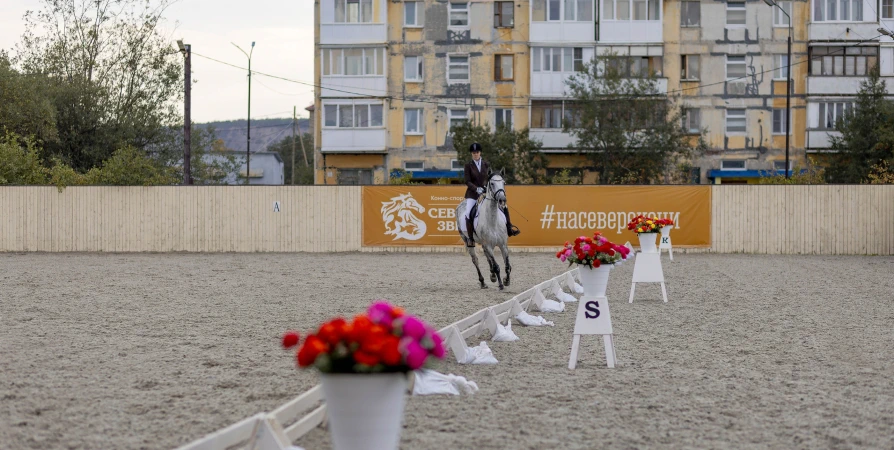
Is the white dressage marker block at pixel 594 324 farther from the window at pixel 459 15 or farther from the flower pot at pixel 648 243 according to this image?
the window at pixel 459 15

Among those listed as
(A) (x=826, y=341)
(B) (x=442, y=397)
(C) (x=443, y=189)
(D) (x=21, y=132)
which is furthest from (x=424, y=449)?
(D) (x=21, y=132)

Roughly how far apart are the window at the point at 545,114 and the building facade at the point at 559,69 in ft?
0.19

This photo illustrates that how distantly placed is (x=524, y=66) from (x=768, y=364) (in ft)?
157

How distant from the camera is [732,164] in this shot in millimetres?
57625

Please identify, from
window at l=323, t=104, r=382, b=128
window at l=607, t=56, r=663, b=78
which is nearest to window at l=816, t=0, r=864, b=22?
window at l=607, t=56, r=663, b=78

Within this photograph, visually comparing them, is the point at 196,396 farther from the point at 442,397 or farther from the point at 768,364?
the point at 768,364

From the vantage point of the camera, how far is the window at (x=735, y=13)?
5709 cm

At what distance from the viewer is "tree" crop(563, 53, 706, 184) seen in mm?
53156

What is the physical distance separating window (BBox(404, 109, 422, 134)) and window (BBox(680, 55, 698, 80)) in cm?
1418

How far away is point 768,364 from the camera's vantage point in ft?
35.3

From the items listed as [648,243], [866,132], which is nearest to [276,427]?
[648,243]

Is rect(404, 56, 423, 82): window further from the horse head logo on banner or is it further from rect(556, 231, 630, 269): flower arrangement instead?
rect(556, 231, 630, 269): flower arrangement

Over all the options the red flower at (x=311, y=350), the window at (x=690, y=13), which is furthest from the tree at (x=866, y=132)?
the red flower at (x=311, y=350)

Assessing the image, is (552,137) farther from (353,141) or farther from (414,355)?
(414,355)
